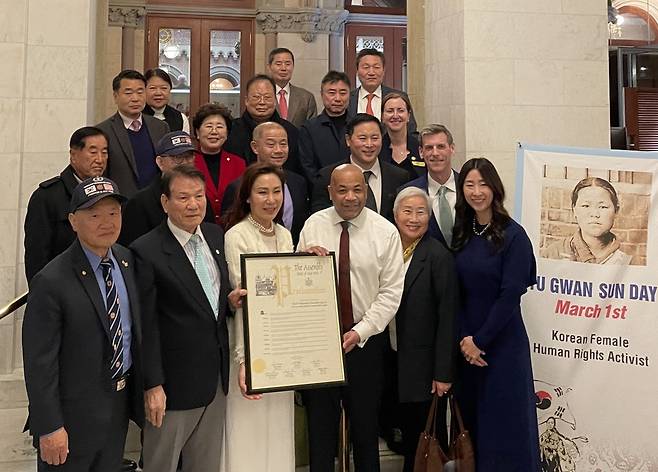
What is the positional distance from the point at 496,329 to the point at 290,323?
102cm

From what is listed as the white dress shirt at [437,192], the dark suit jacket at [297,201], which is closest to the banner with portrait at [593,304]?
the white dress shirt at [437,192]

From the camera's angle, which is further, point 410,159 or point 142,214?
point 410,159

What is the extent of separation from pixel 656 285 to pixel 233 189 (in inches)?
96.4

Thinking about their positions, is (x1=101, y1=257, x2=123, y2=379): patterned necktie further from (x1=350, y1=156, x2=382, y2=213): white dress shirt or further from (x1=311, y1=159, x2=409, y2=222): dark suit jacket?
(x1=350, y1=156, x2=382, y2=213): white dress shirt

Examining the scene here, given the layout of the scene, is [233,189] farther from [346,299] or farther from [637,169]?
[637,169]

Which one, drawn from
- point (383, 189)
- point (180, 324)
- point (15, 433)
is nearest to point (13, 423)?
point (15, 433)

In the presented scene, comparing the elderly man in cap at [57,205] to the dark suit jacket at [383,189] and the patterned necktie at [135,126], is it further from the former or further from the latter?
the dark suit jacket at [383,189]

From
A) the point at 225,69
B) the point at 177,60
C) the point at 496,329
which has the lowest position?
the point at 496,329

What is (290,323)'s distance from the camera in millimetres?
2826

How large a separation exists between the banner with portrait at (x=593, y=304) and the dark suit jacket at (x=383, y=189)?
771 millimetres

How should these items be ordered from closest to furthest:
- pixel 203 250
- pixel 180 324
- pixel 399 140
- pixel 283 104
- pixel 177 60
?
pixel 180 324
pixel 203 250
pixel 399 140
pixel 283 104
pixel 177 60

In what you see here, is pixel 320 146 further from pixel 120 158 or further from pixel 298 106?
pixel 120 158

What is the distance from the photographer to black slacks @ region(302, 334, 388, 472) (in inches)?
119

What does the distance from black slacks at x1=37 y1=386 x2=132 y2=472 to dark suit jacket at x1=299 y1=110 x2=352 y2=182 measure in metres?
1.92
